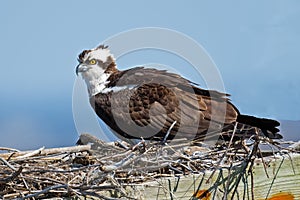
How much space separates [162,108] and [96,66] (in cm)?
105

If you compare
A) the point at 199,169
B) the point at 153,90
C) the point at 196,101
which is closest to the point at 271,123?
the point at 196,101

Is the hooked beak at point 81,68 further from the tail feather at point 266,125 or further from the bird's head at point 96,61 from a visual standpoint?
the tail feather at point 266,125

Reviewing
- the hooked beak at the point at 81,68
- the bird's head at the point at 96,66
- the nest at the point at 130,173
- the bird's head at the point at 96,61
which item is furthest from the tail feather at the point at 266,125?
the hooked beak at the point at 81,68

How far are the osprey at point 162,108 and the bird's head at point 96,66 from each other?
0.35 metres

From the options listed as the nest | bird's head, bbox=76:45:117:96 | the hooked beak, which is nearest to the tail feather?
the nest

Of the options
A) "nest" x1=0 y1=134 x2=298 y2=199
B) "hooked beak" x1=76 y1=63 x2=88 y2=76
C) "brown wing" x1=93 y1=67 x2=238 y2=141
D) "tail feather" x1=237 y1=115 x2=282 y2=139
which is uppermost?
"hooked beak" x1=76 y1=63 x2=88 y2=76

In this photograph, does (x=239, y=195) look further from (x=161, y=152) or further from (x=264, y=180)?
(x=161, y=152)

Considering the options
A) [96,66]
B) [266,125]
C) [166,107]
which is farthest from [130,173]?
[96,66]

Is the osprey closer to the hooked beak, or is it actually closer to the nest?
the hooked beak

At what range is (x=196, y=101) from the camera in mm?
4477

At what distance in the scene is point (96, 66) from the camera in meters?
5.35

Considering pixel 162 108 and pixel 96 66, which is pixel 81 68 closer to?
pixel 96 66

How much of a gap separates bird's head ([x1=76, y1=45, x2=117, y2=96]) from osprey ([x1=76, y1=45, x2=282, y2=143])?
355mm

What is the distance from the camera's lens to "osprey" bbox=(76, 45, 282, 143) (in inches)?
172
